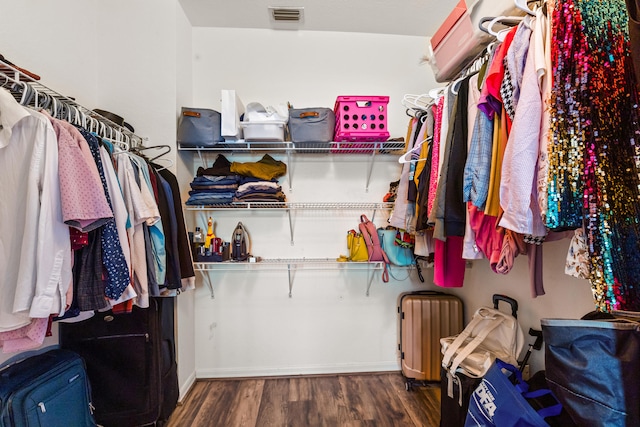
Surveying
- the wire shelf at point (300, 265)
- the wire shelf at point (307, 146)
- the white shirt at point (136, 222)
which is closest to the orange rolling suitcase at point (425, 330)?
the wire shelf at point (300, 265)

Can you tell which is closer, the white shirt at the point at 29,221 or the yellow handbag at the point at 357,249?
the white shirt at the point at 29,221

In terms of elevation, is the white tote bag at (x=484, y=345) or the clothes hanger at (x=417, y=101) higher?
the clothes hanger at (x=417, y=101)

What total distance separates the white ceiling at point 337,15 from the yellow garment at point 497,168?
5.17 ft

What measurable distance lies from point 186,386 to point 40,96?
1.91m

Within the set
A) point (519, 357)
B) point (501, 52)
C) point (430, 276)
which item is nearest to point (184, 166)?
point (501, 52)

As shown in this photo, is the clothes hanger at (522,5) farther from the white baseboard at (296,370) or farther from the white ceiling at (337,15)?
the white baseboard at (296,370)

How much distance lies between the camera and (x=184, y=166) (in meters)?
2.03

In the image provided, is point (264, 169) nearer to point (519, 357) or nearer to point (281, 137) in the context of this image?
point (281, 137)

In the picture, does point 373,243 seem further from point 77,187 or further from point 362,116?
point 77,187

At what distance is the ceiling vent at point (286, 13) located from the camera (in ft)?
6.66

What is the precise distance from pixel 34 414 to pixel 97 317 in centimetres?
48

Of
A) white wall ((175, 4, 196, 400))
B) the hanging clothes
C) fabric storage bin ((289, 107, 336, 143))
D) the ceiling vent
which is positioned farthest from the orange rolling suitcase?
the ceiling vent

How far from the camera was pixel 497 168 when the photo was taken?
981 millimetres

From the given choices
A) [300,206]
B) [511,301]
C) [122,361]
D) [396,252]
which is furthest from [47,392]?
[511,301]
